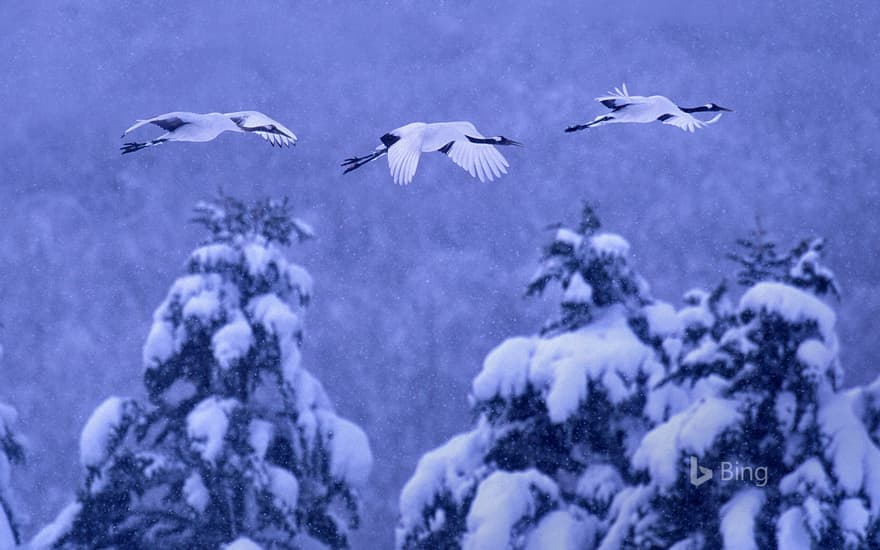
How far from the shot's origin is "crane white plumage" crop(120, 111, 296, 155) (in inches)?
170

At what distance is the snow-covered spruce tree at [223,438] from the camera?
11273mm

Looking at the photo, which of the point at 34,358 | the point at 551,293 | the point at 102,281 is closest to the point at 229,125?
the point at 551,293

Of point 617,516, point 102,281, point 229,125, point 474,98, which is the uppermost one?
point 474,98

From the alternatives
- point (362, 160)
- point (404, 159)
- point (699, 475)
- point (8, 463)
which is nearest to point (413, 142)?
point (404, 159)

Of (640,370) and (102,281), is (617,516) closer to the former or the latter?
(640,370)

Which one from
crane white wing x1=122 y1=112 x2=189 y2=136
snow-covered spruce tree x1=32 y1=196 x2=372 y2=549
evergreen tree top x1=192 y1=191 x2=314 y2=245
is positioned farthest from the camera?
evergreen tree top x1=192 y1=191 x2=314 y2=245

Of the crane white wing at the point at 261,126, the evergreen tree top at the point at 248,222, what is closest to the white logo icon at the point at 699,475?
the evergreen tree top at the point at 248,222

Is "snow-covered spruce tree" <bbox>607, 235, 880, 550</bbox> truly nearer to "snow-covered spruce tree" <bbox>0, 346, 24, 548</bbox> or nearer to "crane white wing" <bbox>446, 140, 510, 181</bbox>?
"crane white wing" <bbox>446, 140, 510, 181</bbox>

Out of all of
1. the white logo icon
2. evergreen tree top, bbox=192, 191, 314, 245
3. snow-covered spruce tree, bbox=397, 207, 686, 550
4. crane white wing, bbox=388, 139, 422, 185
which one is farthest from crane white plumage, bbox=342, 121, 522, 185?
evergreen tree top, bbox=192, 191, 314, 245

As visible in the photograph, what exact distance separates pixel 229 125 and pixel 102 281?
6173 cm

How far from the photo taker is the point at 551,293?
1178 centimetres

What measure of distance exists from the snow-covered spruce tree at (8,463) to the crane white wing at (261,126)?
8361mm

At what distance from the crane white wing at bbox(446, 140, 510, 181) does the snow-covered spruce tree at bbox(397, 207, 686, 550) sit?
15.4ft

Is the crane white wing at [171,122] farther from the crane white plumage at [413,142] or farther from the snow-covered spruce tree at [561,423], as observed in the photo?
the snow-covered spruce tree at [561,423]
